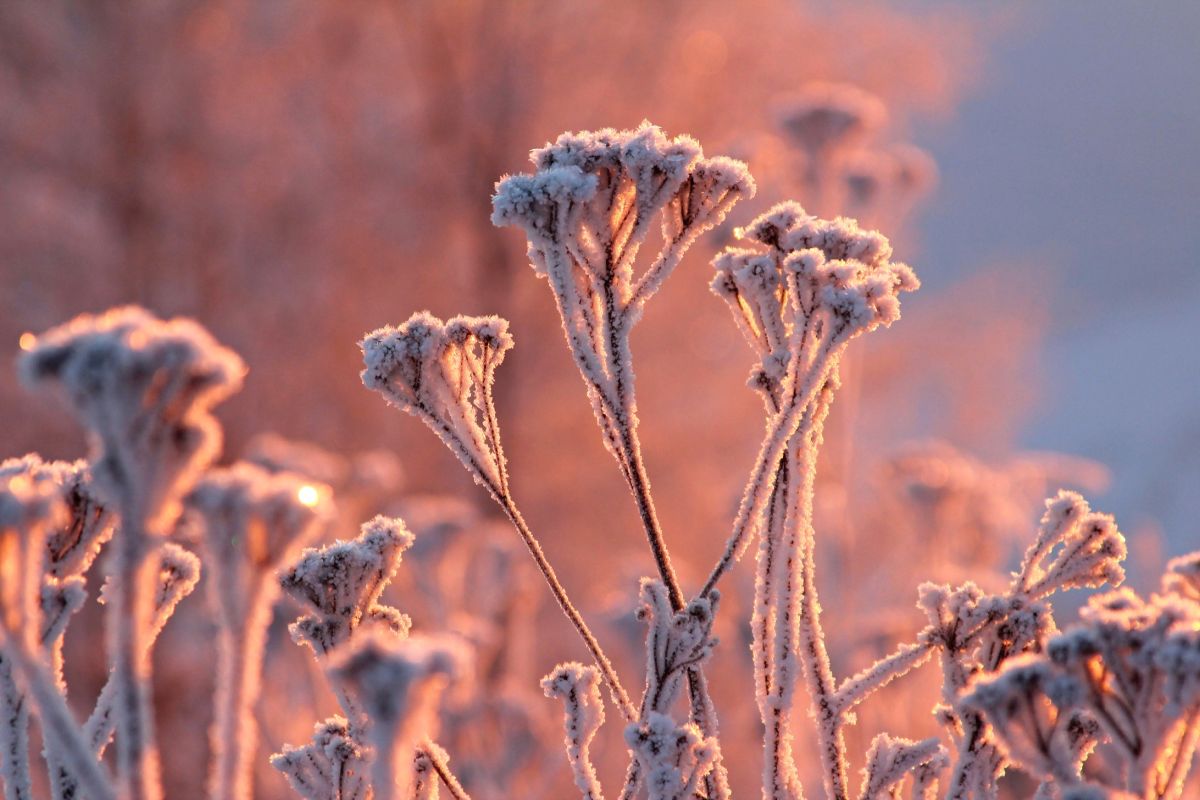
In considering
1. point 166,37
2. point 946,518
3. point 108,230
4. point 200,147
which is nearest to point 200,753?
point 108,230

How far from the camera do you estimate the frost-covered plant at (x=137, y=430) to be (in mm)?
483

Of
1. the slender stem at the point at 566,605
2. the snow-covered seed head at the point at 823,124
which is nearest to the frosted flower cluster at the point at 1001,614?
the slender stem at the point at 566,605

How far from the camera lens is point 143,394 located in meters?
0.49

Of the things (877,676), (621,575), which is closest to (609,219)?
(877,676)

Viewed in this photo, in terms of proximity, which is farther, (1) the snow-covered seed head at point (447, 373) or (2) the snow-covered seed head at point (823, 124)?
(2) the snow-covered seed head at point (823, 124)

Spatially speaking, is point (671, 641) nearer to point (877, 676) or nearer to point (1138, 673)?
point (877, 676)

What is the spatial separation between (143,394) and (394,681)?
0.16 m

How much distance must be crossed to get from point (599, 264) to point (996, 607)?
0.35 m

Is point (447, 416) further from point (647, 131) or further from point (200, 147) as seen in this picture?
point (200, 147)

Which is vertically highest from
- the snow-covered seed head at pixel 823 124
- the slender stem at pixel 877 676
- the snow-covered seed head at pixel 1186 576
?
the snow-covered seed head at pixel 823 124

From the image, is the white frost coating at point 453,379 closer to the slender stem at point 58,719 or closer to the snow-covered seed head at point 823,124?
the slender stem at point 58,719

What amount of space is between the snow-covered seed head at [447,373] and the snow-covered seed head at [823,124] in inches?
49.5

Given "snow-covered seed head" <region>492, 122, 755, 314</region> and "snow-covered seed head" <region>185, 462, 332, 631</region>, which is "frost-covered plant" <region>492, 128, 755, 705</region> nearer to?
"snow-covered seed head" <region>492, 122, 755, 314</region>

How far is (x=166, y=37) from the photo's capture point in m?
6.76
